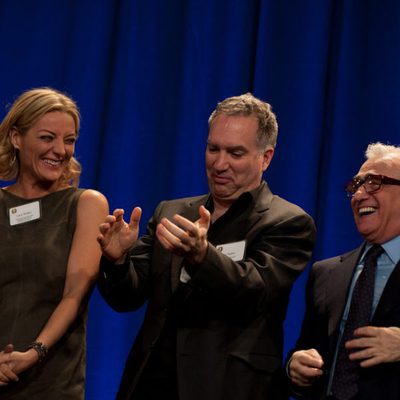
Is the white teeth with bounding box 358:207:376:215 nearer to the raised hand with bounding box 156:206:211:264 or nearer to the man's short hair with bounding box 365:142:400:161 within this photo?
the man's short hair with bounding box 365:142:400:161

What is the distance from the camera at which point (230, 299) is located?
2264 millimetres

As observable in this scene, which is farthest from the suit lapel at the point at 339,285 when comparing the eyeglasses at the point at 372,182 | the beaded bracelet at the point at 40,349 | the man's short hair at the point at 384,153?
the beaded bracelet at the point at 40,349

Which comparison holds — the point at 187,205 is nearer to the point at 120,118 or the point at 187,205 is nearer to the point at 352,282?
the point at 352,282

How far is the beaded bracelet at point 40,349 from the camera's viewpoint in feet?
8.04

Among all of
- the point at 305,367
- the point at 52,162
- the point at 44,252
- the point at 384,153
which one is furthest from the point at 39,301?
the point at 384,153

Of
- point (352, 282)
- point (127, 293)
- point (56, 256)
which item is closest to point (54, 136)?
point (56, 256)

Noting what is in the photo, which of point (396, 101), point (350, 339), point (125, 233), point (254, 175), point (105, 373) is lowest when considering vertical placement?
point (105, 373)

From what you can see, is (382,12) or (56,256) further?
(382,12)

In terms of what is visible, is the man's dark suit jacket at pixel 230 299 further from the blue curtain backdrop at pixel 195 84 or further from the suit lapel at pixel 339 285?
the blue curtain backdrop at pixel 195 84

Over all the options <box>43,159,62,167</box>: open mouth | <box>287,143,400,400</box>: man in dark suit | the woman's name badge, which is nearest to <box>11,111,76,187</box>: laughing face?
<box>43,159,62,167</box>: open mouth

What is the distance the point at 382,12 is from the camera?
385 cm

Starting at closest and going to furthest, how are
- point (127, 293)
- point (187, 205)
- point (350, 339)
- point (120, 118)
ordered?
point (350, 339)
point (127, 293)
point (187, 205)
point (120, 118)

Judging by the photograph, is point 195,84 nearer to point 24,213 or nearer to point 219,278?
point 24,213

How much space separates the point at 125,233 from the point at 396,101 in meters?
1.87
